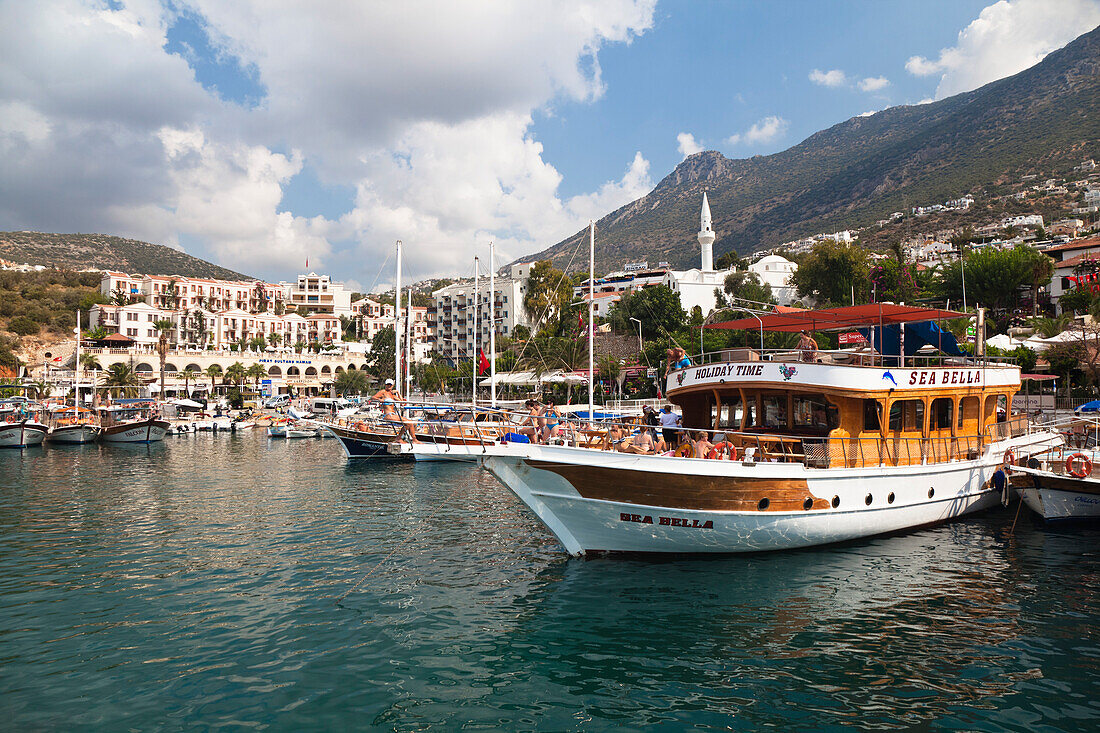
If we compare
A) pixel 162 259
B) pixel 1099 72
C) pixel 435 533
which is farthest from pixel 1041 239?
pixel 162 259

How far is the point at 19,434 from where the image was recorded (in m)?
44.1

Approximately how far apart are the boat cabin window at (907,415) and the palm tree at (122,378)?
90683 mm

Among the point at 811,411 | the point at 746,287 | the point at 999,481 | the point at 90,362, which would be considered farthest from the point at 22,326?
the point at 999,481

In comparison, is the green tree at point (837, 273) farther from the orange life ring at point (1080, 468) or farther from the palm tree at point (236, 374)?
the palm tree at point (236, 374)

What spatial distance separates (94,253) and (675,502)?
641ft

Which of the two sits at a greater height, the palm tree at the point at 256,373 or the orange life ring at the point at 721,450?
the palm tree at the point at 256,373

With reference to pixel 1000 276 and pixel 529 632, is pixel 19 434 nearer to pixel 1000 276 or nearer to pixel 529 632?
pixel 529 632

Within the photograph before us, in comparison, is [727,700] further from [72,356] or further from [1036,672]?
[72,356]

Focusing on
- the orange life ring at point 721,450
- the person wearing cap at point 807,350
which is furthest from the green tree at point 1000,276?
the orange life ring at point 721,450

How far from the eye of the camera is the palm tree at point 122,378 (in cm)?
8337

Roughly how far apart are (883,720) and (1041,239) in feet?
310

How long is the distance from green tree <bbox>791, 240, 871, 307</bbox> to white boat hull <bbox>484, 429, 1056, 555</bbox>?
56232mm

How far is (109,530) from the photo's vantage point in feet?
55.4

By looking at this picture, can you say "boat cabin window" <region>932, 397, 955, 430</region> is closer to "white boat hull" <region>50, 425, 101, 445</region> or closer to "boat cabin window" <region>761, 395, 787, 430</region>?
"boat cabin window" <region>761, 395, 787, 430</region>
